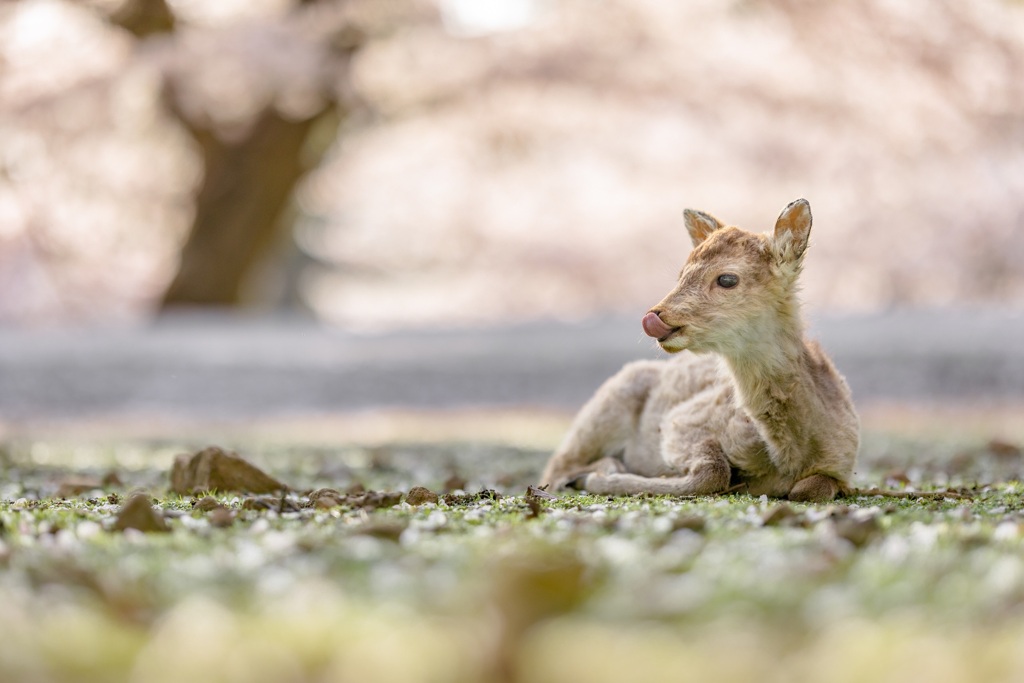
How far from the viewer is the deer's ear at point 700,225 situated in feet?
14.9

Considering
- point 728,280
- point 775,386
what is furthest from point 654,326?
point 775,386

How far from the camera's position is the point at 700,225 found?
458cm

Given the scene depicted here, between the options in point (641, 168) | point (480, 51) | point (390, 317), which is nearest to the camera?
point (480, 51)

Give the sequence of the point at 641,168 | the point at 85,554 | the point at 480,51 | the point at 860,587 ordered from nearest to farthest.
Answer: the point at 860,587, the point at 85,554, the point at 480,51, the point at 641,168

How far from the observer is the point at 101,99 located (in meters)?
15.8

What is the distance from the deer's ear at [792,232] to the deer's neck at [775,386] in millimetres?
229

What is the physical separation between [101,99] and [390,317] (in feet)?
Result: 67.4

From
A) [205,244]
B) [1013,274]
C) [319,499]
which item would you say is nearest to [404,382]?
[205,244]

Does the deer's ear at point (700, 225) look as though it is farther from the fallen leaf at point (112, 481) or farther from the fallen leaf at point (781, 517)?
→ the fallen leaf at point (112, 481)

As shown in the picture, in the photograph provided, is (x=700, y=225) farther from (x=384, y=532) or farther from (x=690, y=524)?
(x=384, y=532)

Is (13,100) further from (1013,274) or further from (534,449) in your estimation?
(1013,274)

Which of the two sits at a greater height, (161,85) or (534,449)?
(161,85)

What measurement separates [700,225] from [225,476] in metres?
2.09

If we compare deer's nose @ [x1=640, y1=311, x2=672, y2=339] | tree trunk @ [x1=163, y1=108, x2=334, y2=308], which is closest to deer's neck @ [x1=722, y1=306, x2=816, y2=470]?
deer's nose @ [x1=640, y1=311, x2=672, y2=339]
